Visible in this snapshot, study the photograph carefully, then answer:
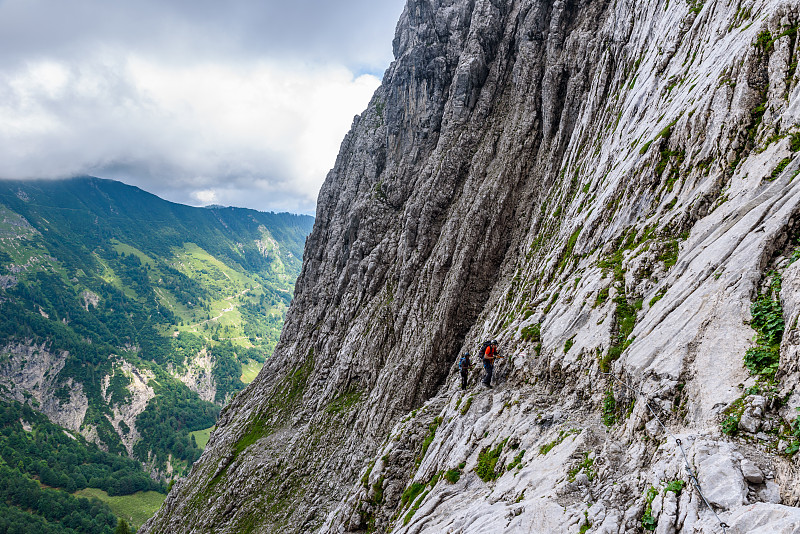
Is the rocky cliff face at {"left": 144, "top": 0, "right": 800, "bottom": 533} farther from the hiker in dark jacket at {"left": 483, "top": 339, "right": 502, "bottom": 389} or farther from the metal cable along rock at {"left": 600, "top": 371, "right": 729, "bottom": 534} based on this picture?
the hiker in dark jacket at {"left": 483, "top": 339, "right": 502, "bottom": 389}

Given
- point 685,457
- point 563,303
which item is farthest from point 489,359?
point 685,457

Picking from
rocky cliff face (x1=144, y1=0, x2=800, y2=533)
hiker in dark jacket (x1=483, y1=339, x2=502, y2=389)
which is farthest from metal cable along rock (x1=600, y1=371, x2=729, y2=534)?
hiker in dark jacket (x1=483, y1=339, x2=502, y2=389)

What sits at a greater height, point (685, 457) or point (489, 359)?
point (685, 457)

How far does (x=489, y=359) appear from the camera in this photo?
24875 millimetres

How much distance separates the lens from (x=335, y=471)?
159 ft

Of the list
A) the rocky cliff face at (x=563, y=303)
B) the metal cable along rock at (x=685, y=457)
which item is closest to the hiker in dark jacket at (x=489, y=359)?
the rocky cliff face at (x=563, y=303)

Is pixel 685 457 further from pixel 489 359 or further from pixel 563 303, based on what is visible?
pixel 489 359

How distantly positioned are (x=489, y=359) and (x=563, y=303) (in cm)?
591

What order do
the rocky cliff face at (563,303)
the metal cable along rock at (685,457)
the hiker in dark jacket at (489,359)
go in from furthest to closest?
the hiker in dark jacket at (489,359) < the rocky cliff face at (563,303) < the metal cable along rock at (685,457)

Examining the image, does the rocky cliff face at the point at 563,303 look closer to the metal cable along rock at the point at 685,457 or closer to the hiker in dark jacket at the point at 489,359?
the metal cable along rock at the point at 685,457

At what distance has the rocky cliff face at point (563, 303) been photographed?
11500mm

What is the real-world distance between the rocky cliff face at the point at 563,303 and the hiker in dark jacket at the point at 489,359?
1000 millimetres

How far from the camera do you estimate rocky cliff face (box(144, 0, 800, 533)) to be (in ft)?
37.7

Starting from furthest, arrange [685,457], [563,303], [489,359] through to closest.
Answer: [489,359] → [563,303] → [685,457]
